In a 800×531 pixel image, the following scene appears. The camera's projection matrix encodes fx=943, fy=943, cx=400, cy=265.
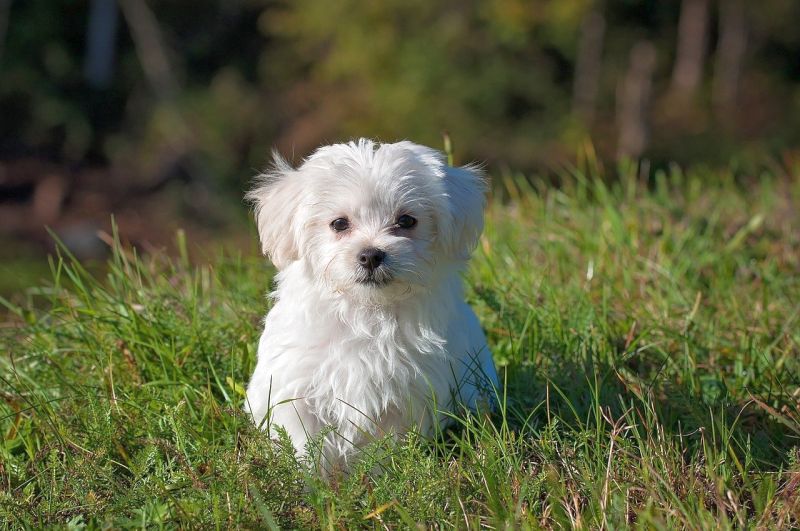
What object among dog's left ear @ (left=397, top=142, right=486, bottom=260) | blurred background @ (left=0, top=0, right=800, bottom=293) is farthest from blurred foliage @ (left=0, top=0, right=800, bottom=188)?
dog's left ear @ (left=397, top=142, right=486, bottom=260)

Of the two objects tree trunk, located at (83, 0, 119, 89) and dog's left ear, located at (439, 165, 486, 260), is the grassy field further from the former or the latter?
tree trunk, located at (83, 0, 119, 89)

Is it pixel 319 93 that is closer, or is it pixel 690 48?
pixel 319 93

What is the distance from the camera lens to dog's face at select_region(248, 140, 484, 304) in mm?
3318

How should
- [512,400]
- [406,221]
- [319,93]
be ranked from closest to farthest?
1. [406,221]
2. [512,400]
3. [319,93]

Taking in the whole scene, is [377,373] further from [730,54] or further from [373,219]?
[730,54]

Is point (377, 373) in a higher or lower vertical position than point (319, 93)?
higher

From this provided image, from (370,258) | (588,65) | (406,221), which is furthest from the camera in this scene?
(588,65)

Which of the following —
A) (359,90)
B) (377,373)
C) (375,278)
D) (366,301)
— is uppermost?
(375,278)

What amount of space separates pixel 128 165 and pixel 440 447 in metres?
14.8

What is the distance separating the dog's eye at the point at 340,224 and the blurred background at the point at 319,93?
35.0ft

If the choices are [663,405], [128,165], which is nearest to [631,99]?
[128,165]

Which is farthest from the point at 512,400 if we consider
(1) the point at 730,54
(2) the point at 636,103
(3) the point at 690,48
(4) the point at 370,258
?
(1) the point at 730,54

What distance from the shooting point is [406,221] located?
348 cm

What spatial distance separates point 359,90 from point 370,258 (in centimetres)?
1493
